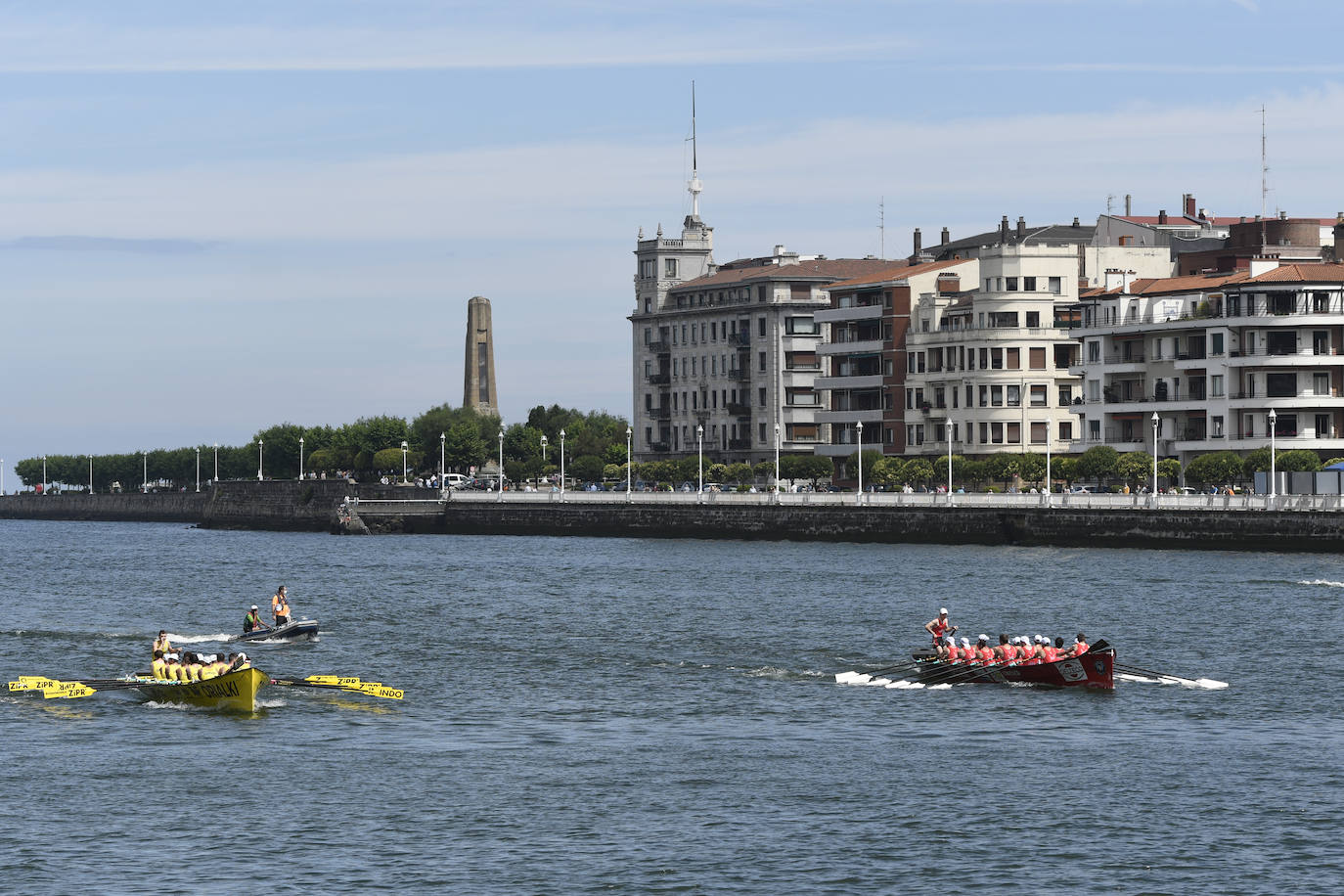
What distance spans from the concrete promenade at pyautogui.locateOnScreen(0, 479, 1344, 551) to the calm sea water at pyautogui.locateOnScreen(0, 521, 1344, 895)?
68.5 feet

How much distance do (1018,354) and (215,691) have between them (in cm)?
12232

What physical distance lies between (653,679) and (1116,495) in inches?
2650

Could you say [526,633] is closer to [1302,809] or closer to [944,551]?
[1302,809]

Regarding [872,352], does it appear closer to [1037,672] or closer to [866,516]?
[866,516]

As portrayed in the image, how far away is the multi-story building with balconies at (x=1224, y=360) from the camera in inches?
5428

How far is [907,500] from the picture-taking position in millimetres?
140000

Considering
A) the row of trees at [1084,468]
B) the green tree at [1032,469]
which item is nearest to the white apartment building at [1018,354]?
the row of trees at [1084,468]

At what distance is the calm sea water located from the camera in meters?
37.3

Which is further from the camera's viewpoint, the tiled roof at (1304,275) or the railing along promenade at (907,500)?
the tiled roof at (1304,275)

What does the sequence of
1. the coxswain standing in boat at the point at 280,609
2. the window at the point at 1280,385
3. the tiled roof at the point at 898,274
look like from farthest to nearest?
1. the tiled roof at the point at 898,274
2. the window at the point at 1280,385
3. the coxswain standing in boat at the point at 280,609

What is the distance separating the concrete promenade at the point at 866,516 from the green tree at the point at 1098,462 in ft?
41.9

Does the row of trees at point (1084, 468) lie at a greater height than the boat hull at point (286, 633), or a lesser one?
greater

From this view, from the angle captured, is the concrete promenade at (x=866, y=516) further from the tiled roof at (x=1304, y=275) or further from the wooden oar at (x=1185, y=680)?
the wooden oar at (x=1185, y=680)

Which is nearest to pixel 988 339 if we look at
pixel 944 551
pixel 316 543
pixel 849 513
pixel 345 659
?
pixel 849 513
